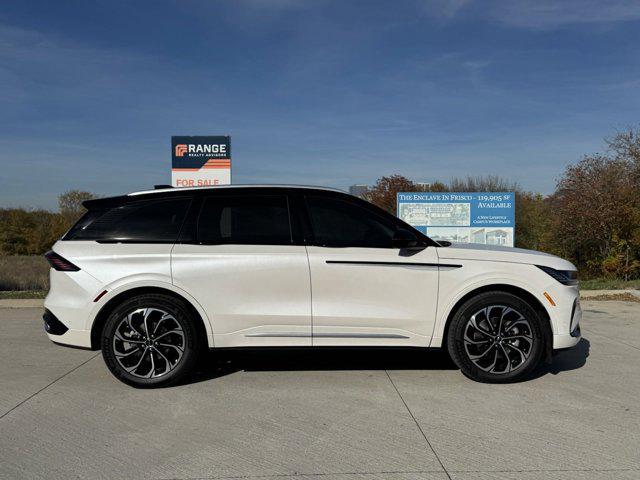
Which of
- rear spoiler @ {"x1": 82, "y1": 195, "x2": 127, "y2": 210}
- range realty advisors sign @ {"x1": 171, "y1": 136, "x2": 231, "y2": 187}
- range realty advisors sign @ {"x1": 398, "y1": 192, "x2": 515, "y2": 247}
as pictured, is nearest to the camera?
rear spoiler @ {"x1": 82, "y1": 195, "x2": 127, "y2": 210}

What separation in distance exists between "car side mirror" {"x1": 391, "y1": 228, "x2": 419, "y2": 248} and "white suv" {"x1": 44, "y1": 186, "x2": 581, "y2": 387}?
0.01 metres

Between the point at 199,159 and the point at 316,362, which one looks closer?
the point at 316,362

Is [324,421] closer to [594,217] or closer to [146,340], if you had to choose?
[146,340]

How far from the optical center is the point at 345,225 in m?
4.99

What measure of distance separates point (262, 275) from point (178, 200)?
1.12 metres

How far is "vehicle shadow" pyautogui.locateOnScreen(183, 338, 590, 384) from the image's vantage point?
5.46m

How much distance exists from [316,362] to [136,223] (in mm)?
2342

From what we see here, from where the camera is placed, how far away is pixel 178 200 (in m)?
5.09

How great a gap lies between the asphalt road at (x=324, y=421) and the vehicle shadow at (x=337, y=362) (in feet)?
0.08

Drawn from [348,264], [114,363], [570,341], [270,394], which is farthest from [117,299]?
[570,341]

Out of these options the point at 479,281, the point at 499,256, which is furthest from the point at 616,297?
the point at 479,281

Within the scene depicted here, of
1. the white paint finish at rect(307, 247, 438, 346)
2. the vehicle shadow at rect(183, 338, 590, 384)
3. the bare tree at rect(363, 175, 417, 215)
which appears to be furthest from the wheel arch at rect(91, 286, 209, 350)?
the bare tree at rect(363, 175, 417, 215)

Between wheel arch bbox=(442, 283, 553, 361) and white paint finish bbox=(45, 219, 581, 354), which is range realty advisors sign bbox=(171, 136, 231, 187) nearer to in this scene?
white paint finish bbox=(45, 219, 581, 354)

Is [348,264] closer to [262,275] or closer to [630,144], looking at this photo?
[262,275]
